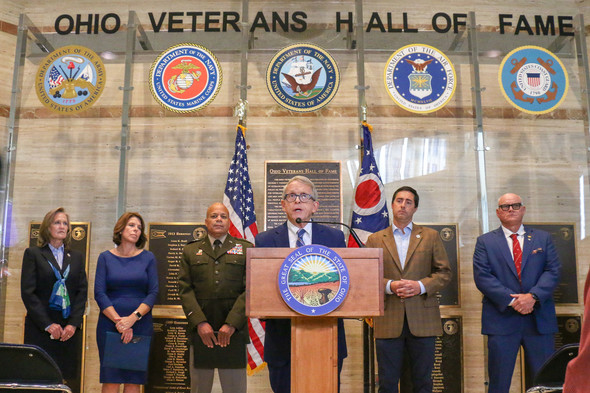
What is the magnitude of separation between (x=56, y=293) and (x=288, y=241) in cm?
211

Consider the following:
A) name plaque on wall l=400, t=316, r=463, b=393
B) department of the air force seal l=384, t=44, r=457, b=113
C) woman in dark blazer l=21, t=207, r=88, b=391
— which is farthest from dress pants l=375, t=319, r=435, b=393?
department of the air force seal l=384, t=44, r=457, b=113

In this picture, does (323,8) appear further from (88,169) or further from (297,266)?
(297,266)

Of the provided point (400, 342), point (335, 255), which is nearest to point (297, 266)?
point (335, 255)

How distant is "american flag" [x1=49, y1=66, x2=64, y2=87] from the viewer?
563cm

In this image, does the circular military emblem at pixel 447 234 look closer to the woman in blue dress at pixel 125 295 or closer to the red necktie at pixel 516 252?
the red necktie at pixel 516 252

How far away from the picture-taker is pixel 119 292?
432cm

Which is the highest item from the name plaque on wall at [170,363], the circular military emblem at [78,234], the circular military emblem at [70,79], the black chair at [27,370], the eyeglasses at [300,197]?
the circular military emblem at [70,79]

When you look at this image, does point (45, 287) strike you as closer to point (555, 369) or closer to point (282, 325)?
point (282, 325)

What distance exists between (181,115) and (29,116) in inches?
63.7

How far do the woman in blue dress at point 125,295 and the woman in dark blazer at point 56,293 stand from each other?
28 centimetres

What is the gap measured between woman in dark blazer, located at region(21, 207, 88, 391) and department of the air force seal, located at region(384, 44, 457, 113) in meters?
3.33

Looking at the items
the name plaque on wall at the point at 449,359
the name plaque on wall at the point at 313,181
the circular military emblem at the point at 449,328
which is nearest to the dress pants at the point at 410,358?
the name plaque on wall at the point at 449,359

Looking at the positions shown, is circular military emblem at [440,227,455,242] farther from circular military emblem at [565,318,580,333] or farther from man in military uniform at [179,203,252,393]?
man in military uniform at [179,203,252,393]

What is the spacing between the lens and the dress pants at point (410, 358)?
3924 millimetres
